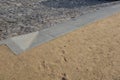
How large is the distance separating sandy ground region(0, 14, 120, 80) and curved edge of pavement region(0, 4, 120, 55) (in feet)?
0.62

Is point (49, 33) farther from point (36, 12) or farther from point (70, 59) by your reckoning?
point (36, 12)

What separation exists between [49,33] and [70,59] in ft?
4.66

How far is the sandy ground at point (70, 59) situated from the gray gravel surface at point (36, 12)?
1.09 m

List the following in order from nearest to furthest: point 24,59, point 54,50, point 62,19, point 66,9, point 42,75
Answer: point 42,75
point 24,59
point 54,50
point 62,19
point 66,9

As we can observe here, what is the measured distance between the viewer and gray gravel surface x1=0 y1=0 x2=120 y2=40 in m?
5.89

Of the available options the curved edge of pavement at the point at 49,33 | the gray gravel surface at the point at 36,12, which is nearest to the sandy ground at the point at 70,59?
the curved edge of pavement at the point at 49,33

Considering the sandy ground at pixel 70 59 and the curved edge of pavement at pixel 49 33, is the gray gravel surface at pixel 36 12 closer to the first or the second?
the curved edge of pavement at pixel 49 33

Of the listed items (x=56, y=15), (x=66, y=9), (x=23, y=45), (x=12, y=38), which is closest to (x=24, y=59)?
(x=23, y=45)

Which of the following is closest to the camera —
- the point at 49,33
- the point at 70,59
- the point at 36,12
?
the point at 70,59

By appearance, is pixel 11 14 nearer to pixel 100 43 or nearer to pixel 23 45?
pixel 23 45

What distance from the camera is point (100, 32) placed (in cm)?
550

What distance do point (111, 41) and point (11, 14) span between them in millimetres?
3713

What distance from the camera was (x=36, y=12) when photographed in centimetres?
695

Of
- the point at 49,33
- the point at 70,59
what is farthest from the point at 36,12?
the point at 70,59
